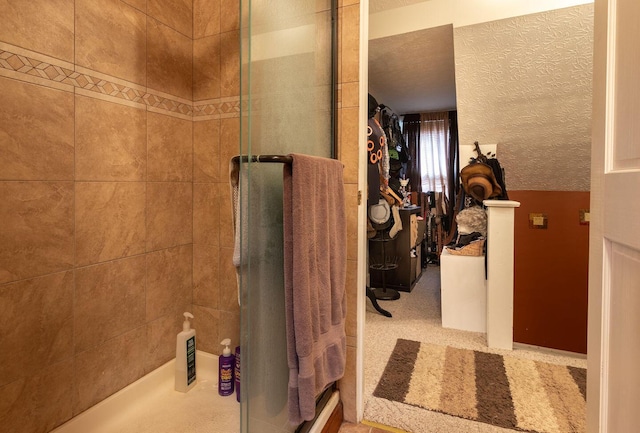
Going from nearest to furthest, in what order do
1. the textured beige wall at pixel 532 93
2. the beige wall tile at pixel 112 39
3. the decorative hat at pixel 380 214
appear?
the beige wall tile at pixel 112 39 → the textured beige wall at pixel 532 93 → the decorative hat at pixel 380 214

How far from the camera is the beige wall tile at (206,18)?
1.80 m

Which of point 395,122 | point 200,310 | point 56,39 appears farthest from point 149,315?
point 395,122

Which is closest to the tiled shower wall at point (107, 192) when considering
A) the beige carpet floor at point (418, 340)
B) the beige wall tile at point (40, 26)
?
the beige wall tile at point (40, 26)

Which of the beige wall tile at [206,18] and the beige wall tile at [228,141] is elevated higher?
the beige wall tile at [206,18]

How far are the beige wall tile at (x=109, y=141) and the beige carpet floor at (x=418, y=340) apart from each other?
5.37 feet

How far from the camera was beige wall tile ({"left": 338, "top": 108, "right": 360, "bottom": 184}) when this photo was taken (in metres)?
1.45

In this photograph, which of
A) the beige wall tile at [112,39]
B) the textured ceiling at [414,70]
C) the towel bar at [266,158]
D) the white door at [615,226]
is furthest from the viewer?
the textured ceiling at [414,70]

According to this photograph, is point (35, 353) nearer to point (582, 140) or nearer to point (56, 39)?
point (56, 39)

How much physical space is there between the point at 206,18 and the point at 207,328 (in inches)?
68.8

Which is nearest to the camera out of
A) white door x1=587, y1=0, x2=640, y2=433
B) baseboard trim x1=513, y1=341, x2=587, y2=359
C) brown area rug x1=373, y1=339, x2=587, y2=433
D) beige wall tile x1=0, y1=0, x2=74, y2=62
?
white door x1=587, y1=0, x2=640, y2=433

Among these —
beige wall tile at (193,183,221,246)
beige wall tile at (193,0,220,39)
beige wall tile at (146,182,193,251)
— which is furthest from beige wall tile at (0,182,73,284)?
beige wall tile at (193,0,220,39)

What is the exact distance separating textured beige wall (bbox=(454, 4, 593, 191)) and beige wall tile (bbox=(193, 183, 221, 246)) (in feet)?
6.23

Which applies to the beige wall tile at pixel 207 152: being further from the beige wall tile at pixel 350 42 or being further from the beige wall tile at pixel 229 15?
the beige wall tile at pixel 350 42

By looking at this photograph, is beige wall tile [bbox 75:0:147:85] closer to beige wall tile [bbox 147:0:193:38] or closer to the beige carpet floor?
beige wall tile [bbox 147:0:193:38]
